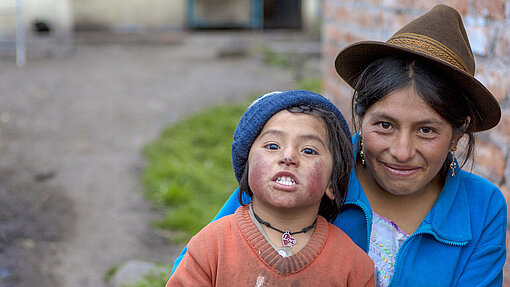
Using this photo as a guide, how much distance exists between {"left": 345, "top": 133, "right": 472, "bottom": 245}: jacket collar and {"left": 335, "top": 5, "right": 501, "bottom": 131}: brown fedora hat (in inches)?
8.8

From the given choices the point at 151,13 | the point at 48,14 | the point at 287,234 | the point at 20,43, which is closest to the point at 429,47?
the point at 287,234

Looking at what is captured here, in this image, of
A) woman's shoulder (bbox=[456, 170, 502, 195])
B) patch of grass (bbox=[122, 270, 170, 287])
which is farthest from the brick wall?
patch of grass (bbox=[122, 270, 170, 287])

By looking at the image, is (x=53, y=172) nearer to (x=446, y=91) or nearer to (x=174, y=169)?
(x=174, y=169)

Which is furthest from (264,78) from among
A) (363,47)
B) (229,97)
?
(363,47)

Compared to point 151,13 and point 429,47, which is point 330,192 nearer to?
point 429,47

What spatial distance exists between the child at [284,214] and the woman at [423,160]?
0.56 feet

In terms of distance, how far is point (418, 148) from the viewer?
1950mm

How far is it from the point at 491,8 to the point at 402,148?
113 centimetres

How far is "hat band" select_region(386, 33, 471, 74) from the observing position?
75.1 inches

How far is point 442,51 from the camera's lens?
1927mm

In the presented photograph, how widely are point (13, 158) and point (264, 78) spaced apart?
4.09 metres

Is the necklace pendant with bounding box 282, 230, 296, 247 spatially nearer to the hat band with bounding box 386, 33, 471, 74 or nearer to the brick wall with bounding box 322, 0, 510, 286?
the hat band with bounding box 386, 33, 471, 74

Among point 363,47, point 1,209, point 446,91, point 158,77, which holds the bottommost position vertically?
point 1,209

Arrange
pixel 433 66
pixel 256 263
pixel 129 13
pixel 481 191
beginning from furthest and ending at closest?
1. pixel 129 13
2. pixel 481 191
3. pixel 433 66
4. pixel 256 263
